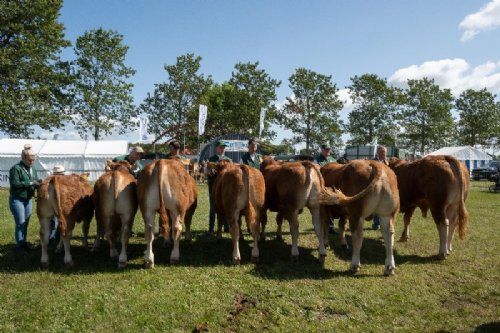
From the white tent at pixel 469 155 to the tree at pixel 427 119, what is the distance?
6846 millimetres

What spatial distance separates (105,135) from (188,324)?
34822 mm

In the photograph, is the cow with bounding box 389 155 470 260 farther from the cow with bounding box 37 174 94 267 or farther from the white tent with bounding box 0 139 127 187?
the white tent with bounding box 0 139 127 187

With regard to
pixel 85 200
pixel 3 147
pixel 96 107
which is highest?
pixel 96 107

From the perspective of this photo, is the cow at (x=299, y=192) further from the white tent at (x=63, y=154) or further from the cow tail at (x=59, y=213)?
the white tent at (x=63, y=154)

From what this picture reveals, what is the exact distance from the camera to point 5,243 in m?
8.04

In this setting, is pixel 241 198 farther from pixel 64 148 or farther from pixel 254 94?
pixel 254 94

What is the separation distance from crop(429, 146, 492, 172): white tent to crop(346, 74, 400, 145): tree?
7652mm

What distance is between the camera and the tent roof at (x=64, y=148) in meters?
25.3

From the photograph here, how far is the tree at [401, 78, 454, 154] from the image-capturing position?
47406 mm

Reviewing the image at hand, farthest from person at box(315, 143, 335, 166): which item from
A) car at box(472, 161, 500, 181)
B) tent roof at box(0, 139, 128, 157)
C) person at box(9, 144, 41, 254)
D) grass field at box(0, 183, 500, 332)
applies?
car at box(472, 161, 500, 181)

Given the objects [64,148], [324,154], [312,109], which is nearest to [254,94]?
[312,109]

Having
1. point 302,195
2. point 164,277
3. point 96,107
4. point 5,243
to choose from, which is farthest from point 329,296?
point 96,107

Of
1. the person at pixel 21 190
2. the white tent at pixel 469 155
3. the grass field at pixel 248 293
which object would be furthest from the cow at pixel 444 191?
the white tent at pixel 469 155

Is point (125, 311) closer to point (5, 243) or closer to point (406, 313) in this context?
point (406, 313)
